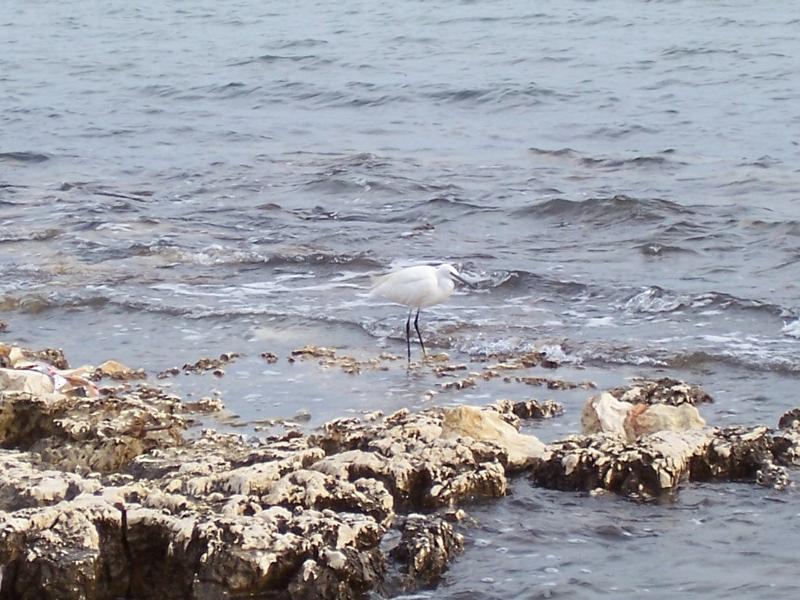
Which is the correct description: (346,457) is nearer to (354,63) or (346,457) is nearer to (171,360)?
(171,360)

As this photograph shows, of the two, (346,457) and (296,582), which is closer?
(296,582)

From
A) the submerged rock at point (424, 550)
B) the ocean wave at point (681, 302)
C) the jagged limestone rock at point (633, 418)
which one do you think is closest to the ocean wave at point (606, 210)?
the ocean wave at point (681, 302)

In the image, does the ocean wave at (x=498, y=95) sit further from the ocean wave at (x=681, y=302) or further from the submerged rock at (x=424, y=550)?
the submerged rock at (x=424, y=550)

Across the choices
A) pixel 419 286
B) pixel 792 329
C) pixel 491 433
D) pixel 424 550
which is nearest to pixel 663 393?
pixel 491 433

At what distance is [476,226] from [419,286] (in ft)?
12.7

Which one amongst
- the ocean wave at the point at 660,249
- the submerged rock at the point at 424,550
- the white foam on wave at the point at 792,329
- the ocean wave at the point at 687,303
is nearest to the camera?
the submerged rock at the point at 424,550

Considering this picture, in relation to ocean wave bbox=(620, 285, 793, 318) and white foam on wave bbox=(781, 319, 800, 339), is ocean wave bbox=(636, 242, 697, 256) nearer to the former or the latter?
ocean wave bbox=(620, 285, 793, 318)

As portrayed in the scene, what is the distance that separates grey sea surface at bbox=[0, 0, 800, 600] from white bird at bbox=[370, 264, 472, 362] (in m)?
0.35

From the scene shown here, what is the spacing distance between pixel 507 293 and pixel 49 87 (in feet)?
46.9

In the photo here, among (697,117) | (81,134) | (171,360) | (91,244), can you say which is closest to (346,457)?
(171,360)

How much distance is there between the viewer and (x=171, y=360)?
8.18 meters

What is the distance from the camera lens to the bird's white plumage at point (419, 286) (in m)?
8.37

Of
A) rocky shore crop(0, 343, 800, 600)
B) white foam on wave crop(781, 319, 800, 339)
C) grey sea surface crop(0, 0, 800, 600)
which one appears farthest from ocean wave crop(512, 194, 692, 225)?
rocky shore crop(0, 343, 800, 600)

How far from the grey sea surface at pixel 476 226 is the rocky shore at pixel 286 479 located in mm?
164
